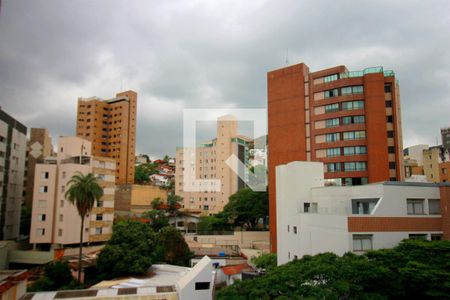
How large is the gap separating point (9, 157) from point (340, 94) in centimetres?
3954

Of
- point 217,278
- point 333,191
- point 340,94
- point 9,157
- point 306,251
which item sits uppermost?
point 340,94

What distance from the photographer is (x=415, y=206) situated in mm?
18250

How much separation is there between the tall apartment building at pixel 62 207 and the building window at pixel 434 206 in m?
37.3

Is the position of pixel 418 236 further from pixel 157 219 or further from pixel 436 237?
pixel 157 219

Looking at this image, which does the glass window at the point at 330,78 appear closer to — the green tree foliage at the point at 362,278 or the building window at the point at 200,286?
the building window at the point at 200,286

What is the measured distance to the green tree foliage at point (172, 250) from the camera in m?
36.5

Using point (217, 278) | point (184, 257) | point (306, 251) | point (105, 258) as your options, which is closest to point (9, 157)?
point (105, 258)

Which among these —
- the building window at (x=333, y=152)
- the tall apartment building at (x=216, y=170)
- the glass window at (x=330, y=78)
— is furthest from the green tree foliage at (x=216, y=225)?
the glass window at (x=330, y=78)

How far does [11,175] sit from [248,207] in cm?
3280

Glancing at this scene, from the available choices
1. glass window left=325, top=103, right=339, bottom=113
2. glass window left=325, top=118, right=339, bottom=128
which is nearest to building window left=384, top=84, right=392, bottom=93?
glass window left=325, top=103, right=339, bottom=113

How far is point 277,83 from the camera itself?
1689 inches

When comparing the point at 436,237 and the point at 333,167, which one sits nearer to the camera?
the point at 436,237

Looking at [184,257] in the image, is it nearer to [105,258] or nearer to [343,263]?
[105,258]

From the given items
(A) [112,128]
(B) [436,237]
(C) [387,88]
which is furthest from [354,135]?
(A) [112,128]
